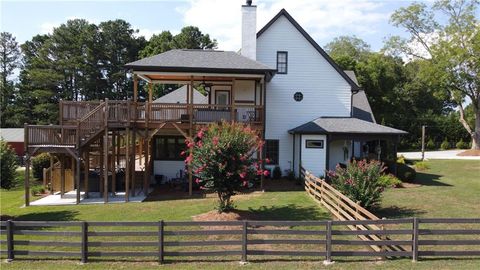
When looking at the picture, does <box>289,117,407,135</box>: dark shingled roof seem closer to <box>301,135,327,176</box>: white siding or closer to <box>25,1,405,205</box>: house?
<box>25,1,405,205</box>: house

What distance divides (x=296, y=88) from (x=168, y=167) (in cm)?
901

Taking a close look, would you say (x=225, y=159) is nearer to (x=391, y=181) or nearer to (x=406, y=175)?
(x=391, y=181)

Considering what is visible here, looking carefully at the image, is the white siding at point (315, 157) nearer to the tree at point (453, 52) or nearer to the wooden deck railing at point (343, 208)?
the wooden deck railing at point (343, 208)

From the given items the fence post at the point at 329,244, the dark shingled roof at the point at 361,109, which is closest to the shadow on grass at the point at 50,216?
the fence post at the point at 329,244

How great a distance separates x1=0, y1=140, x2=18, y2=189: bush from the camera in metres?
16.2

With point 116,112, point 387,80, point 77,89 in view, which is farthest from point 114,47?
point 116,112

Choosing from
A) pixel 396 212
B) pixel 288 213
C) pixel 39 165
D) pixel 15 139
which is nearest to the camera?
pixel 288 213

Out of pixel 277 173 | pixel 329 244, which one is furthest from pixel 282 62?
pixel 329 244

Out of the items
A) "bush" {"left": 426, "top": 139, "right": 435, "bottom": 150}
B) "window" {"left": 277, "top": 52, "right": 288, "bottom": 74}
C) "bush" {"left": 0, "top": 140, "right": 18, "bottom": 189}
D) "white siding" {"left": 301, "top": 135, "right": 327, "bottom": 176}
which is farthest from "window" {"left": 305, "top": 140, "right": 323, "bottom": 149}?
"bush" {"left": 426, "top": 139, "right": 435, "bottom": 150}

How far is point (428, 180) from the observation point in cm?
2256

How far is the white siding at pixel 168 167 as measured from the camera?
22906 mm

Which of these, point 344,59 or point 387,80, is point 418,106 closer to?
point 387,80

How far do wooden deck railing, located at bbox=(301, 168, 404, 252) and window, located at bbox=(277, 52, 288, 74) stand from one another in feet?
20.0

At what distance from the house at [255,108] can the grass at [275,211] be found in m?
2.84
